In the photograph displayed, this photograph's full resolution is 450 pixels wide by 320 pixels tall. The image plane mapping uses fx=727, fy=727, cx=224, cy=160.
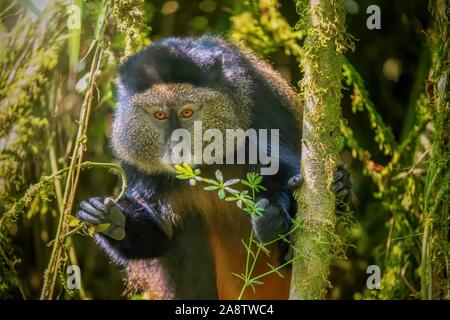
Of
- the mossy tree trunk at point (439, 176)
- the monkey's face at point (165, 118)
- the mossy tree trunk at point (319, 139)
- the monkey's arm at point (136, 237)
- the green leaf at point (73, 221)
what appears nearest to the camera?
the mossy tree trunk at point (319, 139)

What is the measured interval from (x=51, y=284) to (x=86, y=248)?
249 cm

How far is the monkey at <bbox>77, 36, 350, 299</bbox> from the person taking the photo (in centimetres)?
370

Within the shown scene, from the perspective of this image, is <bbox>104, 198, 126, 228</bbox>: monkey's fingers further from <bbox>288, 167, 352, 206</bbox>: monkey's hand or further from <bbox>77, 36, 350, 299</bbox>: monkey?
<bbox>288, 167, 352, 206</bbox>: monkey's hand

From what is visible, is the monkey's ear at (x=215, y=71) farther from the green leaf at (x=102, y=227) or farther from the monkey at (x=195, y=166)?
the green leaf at (x=102, y=227)

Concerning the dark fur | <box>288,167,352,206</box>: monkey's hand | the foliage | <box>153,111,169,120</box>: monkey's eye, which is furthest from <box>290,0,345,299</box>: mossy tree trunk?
<box>153,111,169,120</box>: monkey's eye

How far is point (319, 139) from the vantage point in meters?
3.09

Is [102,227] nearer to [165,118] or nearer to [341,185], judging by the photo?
[165,118]

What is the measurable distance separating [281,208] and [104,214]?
0.88 metres

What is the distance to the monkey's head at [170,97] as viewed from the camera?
3699 millimetres

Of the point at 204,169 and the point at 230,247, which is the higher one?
the point at 204,169

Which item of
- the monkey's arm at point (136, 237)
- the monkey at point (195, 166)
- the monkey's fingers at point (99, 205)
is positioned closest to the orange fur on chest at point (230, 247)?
the monkey at point (195, 166)

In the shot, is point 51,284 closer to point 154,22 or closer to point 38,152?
point 38,152

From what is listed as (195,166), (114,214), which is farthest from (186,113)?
(114,214)

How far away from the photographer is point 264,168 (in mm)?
3855
